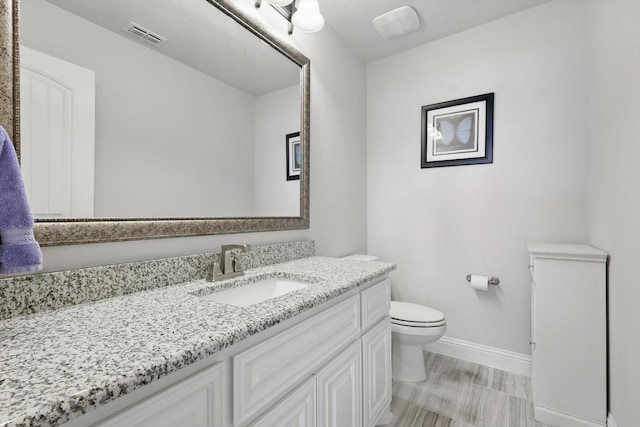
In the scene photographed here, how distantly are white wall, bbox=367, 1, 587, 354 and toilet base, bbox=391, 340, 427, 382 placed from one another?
48cm

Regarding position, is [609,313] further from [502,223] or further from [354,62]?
[354,62]

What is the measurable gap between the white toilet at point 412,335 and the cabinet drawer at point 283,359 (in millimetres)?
905

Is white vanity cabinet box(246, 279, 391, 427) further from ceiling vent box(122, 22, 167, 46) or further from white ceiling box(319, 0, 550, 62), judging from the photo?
white ceiling box(319, 0, 550, 62)

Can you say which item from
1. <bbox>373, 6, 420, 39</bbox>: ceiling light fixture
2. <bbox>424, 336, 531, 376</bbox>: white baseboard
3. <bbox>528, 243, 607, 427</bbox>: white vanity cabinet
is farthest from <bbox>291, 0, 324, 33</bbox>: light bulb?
<bbox>424, 336, 531, 376</bbox>: white baseboard

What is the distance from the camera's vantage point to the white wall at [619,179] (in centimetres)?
116

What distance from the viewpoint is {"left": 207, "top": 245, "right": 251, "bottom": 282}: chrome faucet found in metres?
1.18

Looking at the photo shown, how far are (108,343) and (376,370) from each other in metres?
1.19

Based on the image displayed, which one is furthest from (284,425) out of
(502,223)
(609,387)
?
(502,223)

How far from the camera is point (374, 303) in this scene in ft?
4.61

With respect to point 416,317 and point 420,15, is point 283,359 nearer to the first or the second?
point 416,317

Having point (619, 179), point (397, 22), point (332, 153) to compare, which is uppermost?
point (397, 22)

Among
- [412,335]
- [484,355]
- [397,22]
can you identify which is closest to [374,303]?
[412,335]

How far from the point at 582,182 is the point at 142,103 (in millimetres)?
2512

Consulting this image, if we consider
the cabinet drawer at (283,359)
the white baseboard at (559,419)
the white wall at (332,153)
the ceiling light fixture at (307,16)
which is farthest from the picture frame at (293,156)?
the white baseboard at (559,419)
